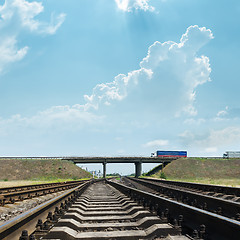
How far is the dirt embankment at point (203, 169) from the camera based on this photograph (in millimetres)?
75644

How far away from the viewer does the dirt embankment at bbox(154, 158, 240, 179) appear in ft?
248

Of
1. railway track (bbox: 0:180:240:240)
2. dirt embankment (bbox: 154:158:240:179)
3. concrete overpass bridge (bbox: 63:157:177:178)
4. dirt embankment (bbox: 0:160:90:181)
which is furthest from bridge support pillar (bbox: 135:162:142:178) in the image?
railway track (bbox: 0:180:240:240)

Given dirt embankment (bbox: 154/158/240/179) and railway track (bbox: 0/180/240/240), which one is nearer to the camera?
railway track (bbox: 0/180/240/240)

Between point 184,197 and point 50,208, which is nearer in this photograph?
point 50,208

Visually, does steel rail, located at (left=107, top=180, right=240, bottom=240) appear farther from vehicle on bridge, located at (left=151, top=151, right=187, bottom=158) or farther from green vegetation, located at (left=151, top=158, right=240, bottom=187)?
vehicle on bridge, located at (left=151, top=151, right=187, bottom=158)

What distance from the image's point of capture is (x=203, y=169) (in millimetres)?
82062

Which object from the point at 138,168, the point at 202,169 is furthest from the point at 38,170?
the point at 202,169

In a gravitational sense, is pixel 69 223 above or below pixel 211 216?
below

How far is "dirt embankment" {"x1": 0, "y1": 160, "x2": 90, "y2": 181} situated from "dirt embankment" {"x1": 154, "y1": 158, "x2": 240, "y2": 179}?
85.2 feet

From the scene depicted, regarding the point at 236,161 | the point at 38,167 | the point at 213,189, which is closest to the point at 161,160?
the point at 236,161

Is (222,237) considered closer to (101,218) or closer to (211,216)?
(211,216)

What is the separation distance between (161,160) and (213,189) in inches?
2879

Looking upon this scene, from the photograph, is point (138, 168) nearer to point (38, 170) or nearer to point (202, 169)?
point (202, 169)

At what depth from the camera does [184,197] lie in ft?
33.1
